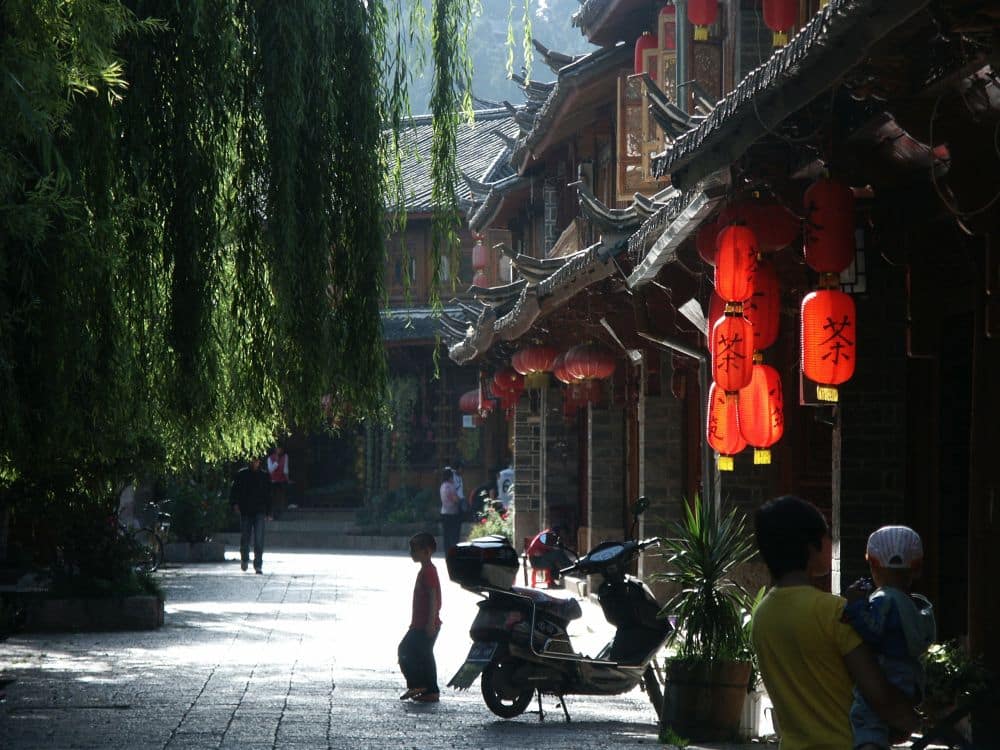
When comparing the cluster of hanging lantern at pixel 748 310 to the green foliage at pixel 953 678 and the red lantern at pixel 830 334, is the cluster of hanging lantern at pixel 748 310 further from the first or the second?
the green foliage at pixel 953 678

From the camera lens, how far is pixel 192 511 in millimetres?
28562

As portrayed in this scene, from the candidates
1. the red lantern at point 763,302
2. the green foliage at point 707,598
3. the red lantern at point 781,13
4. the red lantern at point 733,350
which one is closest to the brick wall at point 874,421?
the red lantern at point 763,302

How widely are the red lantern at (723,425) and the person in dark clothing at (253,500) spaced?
13.3 meters

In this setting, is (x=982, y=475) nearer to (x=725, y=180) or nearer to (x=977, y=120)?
(x=977, y=120)

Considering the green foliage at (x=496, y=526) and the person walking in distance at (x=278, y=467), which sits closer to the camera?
the green foliage at (x=496, y=526)

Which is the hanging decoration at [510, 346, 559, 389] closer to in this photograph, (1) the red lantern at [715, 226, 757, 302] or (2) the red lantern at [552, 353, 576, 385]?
(2) the red lantern at [552, 353, 576, 385]

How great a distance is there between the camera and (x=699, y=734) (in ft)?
29.7

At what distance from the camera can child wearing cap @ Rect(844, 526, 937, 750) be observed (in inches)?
179

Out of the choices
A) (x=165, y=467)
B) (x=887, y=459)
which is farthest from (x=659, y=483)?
(x=887, y=459)

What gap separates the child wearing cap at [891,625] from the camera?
4.54 m

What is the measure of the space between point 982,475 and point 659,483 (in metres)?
8.53

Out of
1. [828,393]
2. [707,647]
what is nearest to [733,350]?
[828,393]

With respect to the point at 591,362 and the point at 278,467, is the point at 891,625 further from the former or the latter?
the point at 278,467

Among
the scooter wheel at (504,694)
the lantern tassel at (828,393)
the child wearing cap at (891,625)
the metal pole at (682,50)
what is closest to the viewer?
the child wearing cap at (891,625)
